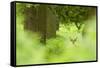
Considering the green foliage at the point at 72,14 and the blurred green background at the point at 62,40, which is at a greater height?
the green foliage at the point at 72,14

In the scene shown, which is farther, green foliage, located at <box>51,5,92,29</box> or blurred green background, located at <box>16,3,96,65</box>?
green foliage, located at <box>51,5,92,29</box>

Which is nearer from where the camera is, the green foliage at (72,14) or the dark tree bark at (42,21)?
the dark tree bark at (42,21)

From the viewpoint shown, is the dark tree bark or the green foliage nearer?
the dark tree bark

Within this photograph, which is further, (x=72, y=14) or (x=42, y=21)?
(x=72, y=14)

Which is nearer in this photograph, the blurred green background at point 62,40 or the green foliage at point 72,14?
the blurred green background at point 62,40

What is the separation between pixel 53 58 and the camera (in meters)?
2.37

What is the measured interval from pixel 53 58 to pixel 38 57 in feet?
0.52

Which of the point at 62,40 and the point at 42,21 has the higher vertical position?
the point at 42,21

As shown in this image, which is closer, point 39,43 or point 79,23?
point 39,43

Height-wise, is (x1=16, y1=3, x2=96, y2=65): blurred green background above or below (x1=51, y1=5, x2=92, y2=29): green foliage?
below

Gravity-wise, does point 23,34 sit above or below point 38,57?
above

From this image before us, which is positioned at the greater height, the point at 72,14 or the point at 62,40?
the point at 72,14
